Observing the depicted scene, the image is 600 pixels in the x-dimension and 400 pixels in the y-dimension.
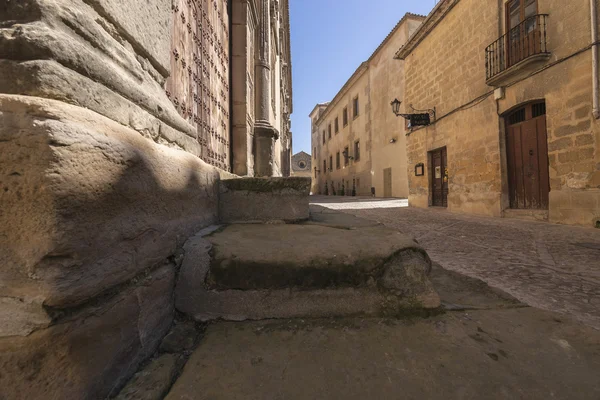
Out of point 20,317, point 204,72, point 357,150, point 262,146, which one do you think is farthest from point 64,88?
point 357,150

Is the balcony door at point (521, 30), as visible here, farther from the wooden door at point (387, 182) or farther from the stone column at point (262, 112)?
the wooden door at point (387, 182)

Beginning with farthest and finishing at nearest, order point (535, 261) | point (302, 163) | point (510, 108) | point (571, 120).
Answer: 1. point (302, 163)
2. point (510, 108)
3. point (571, 120)
4. point (535, 261)

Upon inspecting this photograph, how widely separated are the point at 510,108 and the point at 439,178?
3.03 m

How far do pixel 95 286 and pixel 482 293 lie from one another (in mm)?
1843

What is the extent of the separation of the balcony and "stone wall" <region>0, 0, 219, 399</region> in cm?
700

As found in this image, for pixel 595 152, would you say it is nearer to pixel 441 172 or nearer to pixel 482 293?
pixel 441 172

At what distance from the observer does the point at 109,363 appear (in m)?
0.76

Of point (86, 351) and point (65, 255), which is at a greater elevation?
point (65, 255)

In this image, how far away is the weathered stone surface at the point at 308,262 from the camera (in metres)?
1.15

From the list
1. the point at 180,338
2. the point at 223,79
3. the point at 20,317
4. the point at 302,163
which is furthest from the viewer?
the point at 302,163

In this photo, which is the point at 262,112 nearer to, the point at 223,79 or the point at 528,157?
the point at 223,79

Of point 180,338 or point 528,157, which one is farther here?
point 528,157

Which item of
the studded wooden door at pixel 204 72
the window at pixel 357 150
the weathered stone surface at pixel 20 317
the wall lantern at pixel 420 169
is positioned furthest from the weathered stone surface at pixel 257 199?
the window at pixel 357 150

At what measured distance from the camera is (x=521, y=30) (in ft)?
18.5
